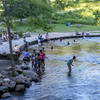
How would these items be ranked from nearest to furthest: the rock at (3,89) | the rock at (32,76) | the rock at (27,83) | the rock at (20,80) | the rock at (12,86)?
the rock at (3,89)
the rock at (12,86)
the rock at (20,80)
the rock at (27,83)
the rock at (32,76)

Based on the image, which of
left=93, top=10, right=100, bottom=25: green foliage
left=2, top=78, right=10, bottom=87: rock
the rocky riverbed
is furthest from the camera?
left=93, top=10, right=100, bottom=25: green foliage

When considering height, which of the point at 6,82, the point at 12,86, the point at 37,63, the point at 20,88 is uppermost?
the point at 37,63

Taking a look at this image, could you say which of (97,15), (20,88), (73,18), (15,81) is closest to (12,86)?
(20,88)

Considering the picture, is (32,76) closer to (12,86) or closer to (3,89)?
(12,86)

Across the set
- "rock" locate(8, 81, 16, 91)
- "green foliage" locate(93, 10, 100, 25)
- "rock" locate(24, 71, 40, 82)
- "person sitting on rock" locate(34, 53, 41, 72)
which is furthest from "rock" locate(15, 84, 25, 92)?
"green foliage" locate(93, 10, 100, 25)

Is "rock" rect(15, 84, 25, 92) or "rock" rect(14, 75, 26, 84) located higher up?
"rock" rect(14, 75, 26, 84)

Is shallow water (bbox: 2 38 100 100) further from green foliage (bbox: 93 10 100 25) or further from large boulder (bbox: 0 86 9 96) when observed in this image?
green foliage (bbox: 93 10 100 25)

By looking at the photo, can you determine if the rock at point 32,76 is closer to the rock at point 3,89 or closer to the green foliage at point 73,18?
the rock at point 3,89

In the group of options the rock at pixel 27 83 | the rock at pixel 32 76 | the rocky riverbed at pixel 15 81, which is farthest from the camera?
the rock at pixel 32 76

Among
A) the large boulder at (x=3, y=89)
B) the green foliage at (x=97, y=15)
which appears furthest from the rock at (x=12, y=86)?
the green foliage at (x=97, y=15)

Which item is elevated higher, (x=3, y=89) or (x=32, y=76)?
(x=3, y=89)

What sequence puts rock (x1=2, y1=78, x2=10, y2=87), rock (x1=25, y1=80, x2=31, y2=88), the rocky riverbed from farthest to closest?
rock (x1=25, y1=80, x2=31, y2=88) → rock (x1=2, y1=78, x2=10, y2=87) → the rocky riverbed

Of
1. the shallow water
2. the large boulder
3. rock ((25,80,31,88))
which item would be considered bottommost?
the shallow water

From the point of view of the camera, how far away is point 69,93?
15.7 meters
